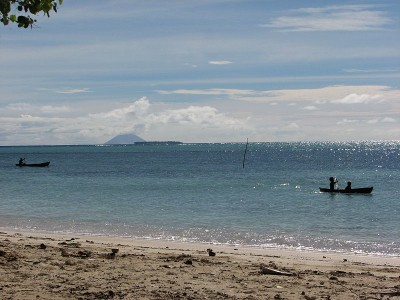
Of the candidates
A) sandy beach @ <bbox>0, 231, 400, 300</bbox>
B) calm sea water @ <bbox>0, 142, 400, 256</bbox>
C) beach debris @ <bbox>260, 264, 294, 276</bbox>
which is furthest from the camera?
calm sea water @ <bbox>0, 142, 400, 256</bbox>

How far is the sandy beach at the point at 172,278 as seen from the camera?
31.3ft

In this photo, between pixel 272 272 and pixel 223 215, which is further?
pixel 223 215

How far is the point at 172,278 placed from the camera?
10.9 meters

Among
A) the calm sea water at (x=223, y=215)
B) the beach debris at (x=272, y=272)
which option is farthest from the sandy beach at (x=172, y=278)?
the calm sea water at (x=223, y=215)

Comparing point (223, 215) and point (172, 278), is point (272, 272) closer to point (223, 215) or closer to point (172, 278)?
point (172, 278)

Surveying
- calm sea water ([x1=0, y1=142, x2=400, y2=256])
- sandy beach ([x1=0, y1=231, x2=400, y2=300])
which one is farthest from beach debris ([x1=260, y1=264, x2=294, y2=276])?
calm sea water ([x1=0, y1=142, x2=400, y2=256])

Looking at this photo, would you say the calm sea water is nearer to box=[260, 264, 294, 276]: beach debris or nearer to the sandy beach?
the sandy beach

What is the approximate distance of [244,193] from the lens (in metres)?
44.2

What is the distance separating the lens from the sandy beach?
31.3 feet

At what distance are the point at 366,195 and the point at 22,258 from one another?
3567 centimetres

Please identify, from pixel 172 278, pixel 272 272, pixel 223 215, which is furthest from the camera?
pixel 223 215

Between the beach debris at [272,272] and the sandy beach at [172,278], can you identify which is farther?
the beach debris at [272,272]

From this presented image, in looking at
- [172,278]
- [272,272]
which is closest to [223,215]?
[272,272]

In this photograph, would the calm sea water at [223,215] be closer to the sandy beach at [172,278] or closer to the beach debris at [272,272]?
the sandy beach at [172,278]
